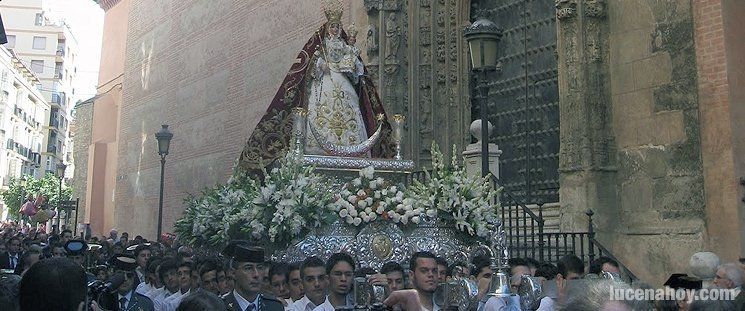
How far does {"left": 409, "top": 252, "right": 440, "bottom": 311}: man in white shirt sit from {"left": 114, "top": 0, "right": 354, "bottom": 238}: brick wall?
1286 centimetres

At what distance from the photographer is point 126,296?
7.17 meters

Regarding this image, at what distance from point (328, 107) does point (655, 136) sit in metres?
4.94

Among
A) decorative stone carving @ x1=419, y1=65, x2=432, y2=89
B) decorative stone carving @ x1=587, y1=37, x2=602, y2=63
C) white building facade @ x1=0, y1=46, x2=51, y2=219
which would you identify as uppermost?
white building facade @ x1=0, y1=46, x2=51, y2=219

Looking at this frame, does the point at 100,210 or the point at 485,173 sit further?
the point at 100,210

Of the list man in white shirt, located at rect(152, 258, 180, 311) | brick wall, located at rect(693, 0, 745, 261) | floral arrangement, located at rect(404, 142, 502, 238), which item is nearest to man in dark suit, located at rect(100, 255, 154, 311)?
man in white shirt, located at rect(152, 258, 180, 311)

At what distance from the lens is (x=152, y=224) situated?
25359 millimetres

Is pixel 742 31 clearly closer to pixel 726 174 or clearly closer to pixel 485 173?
pixel 726 174

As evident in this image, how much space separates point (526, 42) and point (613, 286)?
459 inches

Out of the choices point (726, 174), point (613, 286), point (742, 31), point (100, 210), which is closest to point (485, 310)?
point (613, 286)

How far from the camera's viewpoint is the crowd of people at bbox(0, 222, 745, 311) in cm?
282

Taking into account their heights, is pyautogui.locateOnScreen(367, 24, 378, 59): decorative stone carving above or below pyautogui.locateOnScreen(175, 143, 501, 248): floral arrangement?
above

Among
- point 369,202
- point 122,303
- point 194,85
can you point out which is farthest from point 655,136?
point 194,85

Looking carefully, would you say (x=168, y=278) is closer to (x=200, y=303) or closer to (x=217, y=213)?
(x=217, y=213)

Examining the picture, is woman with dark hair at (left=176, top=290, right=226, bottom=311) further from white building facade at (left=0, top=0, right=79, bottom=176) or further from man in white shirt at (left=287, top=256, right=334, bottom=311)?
white building facade at (left=0, top=0, right=79, bottom=176)
